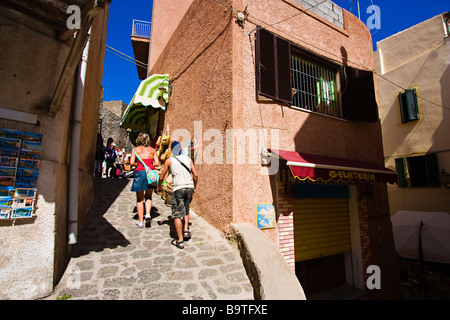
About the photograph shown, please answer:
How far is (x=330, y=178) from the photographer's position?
16.4 ft

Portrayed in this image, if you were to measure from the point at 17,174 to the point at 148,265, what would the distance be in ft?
7.10

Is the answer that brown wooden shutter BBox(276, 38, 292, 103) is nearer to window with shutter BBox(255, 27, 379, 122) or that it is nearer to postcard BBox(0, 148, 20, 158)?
window with shutter BBox(255, 27, 379, 122)

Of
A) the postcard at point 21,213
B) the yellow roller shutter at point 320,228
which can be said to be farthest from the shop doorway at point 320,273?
the postcard at point 21,213

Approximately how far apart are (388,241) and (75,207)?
8.45 metres

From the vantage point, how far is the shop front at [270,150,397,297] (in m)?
5.17

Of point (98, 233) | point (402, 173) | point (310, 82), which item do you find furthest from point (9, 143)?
point (402, 173)

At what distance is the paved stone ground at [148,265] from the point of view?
9.95 feet

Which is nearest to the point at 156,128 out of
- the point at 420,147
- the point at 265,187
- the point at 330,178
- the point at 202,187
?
the point at 202,187

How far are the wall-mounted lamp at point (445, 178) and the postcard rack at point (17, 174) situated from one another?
46.7 feet

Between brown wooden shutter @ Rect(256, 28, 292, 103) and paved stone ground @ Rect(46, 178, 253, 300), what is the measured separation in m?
3.55

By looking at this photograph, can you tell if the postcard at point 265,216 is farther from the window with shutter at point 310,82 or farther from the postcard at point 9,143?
the postcard at point 9,143

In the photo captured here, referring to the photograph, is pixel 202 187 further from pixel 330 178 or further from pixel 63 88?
pixel 63 88

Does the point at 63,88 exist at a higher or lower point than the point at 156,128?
lower

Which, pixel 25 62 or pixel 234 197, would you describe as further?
pixel 234 197
